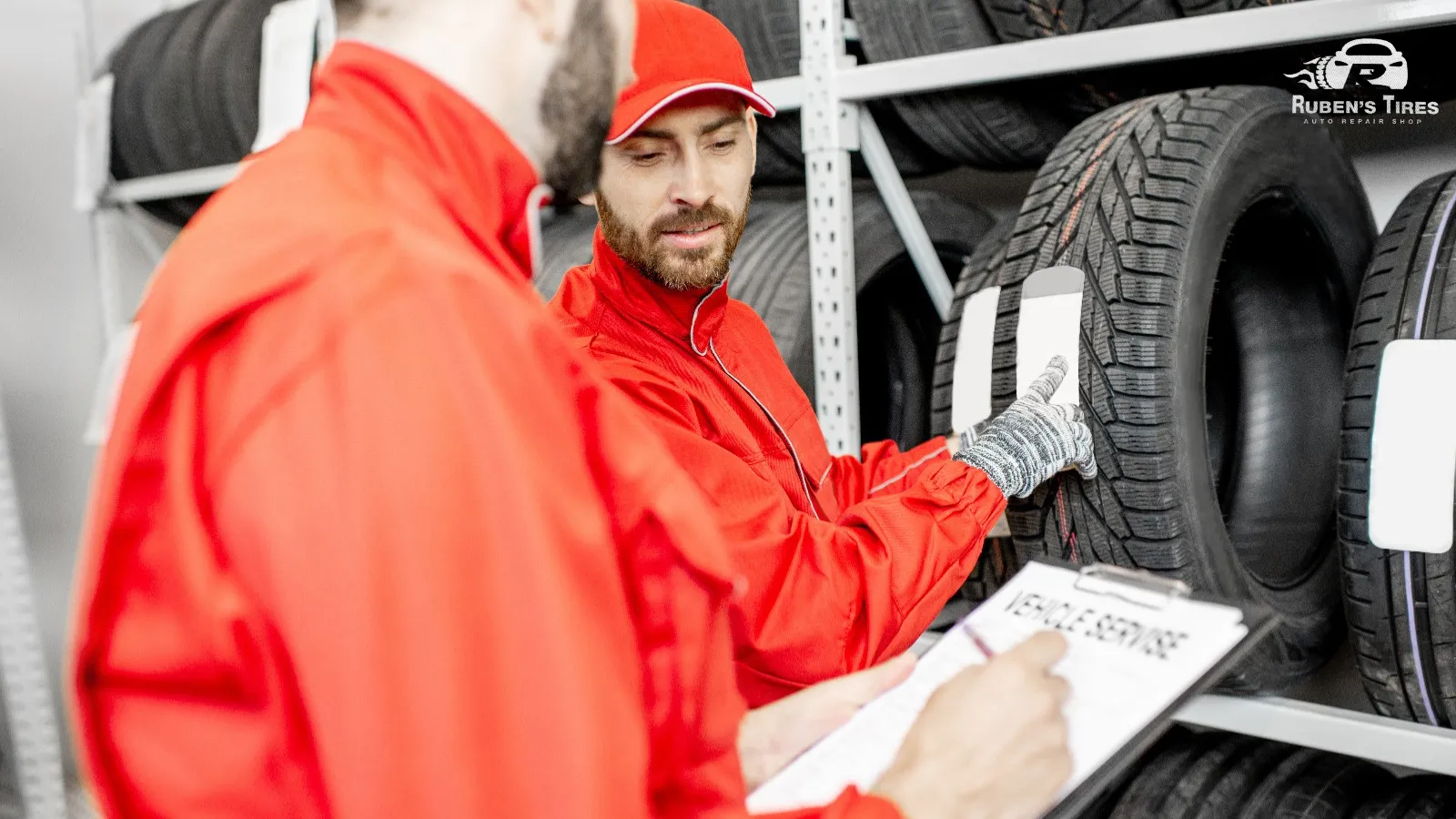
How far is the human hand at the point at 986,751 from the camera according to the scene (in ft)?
1.74

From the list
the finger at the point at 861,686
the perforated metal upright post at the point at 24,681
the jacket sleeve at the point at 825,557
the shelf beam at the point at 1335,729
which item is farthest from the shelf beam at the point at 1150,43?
the perforated metal upright post at the point at 24,681

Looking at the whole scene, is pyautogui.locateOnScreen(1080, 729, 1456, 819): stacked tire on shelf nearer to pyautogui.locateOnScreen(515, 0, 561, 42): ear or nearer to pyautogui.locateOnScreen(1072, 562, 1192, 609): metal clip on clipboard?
pyautogui.locateOnScreen(1072, 562, 1192, 609): metal clip on clipboard

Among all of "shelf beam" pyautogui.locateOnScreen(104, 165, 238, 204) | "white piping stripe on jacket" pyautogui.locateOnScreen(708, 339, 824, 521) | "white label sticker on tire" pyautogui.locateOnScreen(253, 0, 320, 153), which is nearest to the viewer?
"white piping stripe on jacket" pyautogui.locateOnScreen(708, 339, 824, 521)

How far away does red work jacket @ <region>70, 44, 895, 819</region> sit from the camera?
0.35 m

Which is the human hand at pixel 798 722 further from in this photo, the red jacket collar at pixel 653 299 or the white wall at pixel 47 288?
the white wall at pixel 47 288

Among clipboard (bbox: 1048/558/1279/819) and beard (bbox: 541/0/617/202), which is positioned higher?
beard (bbox: 541/0/617/202)

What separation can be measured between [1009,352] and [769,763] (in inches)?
26.4

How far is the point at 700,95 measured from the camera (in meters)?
1.21

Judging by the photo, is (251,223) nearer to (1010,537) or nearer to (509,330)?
(509,330)

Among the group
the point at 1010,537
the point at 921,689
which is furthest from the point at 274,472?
the point at 1010,537

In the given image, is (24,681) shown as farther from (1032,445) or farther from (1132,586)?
(1132,586)

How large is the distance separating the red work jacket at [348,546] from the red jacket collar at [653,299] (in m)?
0.76

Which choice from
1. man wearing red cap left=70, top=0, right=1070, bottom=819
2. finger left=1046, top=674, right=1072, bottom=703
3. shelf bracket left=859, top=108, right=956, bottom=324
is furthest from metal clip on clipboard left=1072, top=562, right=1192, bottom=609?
shelf bracket left=859, top=108, right=956, bottom=324

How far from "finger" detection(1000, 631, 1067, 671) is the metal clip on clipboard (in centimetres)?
9
